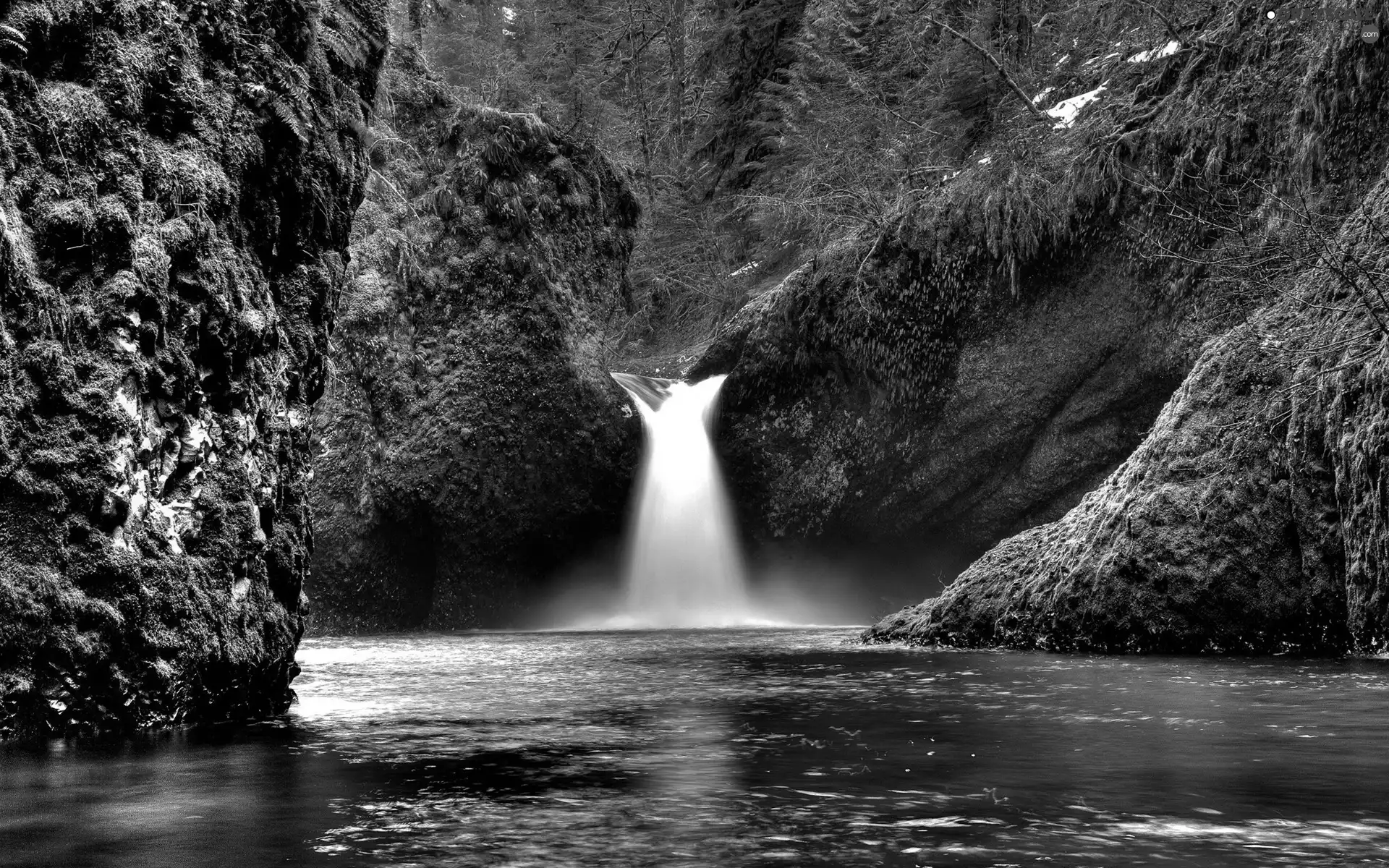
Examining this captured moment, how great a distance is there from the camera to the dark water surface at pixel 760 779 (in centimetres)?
276

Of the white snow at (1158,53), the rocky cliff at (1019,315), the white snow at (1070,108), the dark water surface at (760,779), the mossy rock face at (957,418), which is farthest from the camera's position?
the white snow at (1070,108)

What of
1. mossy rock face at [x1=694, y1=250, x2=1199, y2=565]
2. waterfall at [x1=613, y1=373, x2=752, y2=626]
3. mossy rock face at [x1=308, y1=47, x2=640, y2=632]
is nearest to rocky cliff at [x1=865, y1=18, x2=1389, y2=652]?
mossy rock face at [x1=694, y1=250, x2=1199, y2=565]

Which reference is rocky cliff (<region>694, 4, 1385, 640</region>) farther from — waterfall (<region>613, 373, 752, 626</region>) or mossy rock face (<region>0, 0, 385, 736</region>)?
mossy rock face (<region>0, 0, 385, 736</region>)

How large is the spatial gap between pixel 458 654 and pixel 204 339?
538 cm

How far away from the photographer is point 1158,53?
15.0 metres

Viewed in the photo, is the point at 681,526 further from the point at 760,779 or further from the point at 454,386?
the point at 760,779

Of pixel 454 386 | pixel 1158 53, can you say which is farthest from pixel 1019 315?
pixel 454 386

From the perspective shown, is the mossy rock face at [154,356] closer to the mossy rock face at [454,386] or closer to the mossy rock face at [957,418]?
the mossy rock face at [454,386]

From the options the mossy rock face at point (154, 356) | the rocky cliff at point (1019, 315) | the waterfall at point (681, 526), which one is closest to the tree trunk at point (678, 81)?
the rocky cliff at point (1019, 315)

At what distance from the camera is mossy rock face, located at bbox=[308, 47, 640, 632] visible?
1745cm

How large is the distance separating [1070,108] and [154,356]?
14.4 m

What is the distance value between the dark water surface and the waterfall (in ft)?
36.5

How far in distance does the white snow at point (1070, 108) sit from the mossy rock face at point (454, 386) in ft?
24.0

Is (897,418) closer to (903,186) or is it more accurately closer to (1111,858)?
(903,186)
